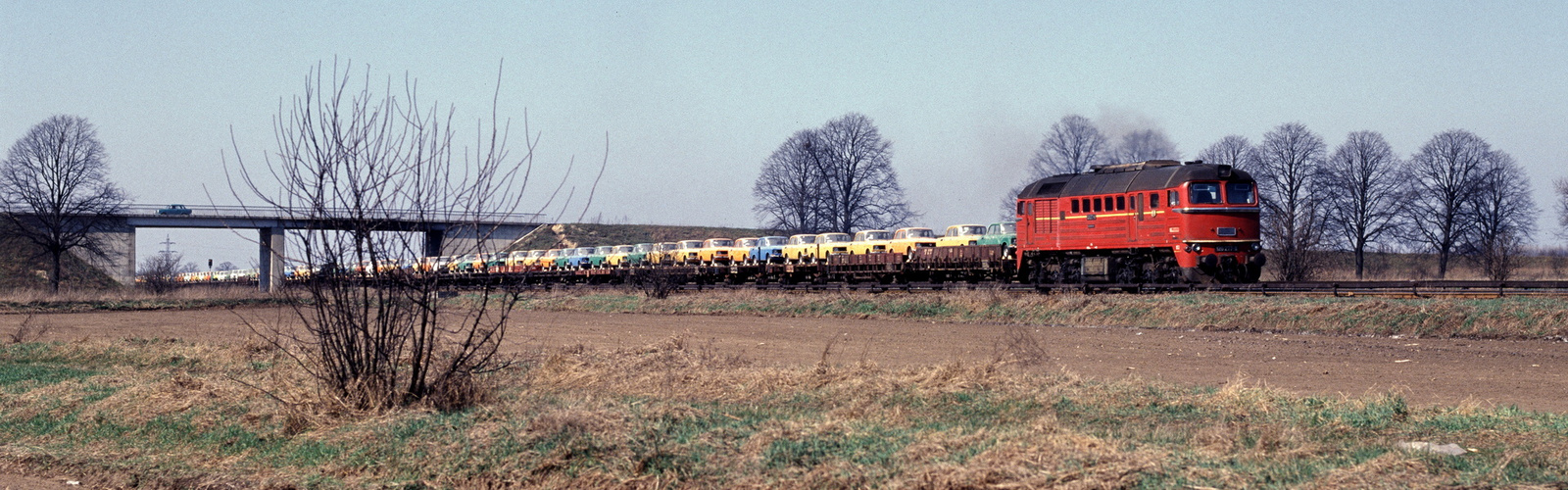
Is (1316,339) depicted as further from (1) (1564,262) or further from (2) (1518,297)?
(1) (1564,262)

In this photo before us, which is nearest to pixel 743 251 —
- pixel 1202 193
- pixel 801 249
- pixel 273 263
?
→ pixel 801 249

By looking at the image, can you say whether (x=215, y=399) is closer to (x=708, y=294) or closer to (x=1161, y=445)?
(x=1161, y=445)

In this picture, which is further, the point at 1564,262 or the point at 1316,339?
the point at 1564,262

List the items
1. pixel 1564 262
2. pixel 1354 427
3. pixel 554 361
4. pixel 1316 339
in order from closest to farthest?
pixel 1354 427, pixel 554 361, pixel 1316 339, pixel 1564 262

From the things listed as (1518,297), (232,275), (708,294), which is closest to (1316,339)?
(1518,297)

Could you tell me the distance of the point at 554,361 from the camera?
1347 cm

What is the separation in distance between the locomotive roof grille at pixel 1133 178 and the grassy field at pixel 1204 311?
190 inches

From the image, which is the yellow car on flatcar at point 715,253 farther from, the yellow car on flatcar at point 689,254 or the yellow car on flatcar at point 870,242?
the yellow car on flatcar at point 870,242

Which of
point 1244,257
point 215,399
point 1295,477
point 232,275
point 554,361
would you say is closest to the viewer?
point 1295,477

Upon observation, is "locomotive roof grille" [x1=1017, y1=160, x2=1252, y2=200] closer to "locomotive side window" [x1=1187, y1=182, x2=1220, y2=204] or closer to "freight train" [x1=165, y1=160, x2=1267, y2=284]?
"freight train" [x1=165, y1=160, x2=1267, y2=284]

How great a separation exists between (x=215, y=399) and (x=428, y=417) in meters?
2.99

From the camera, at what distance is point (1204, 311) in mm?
22938

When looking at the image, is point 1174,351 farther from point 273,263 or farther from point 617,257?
point 617,257

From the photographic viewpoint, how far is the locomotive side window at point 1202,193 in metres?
28.8
